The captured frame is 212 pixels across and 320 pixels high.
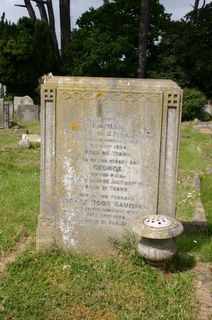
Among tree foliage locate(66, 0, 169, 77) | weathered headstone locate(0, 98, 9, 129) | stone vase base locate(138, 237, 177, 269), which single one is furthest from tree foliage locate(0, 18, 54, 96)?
stone vase base locate(138, 237, 177, 269)

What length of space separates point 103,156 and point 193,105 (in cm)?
1908

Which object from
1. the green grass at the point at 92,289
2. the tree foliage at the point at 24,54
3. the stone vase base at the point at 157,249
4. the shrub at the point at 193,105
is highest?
the tree foliage at the point at 24,54

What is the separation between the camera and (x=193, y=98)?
76.3 feet

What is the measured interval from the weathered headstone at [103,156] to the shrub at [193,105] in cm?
1872

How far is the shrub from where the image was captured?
22850 millimetres

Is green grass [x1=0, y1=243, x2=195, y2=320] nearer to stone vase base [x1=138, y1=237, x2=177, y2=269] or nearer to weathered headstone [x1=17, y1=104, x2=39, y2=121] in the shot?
stone vase base [x1=138, y1=237, x2=177, y2=269]

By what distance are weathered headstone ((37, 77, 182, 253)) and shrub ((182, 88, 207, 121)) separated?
61.4 ft

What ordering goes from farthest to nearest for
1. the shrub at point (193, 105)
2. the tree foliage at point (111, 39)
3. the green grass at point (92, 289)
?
the tree foliage at point (111, 39) < the shrub at point (193, 105) < the green grass at point (92, 289)

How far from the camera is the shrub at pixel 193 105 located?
2285 cm

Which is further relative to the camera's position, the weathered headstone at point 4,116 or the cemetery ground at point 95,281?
the weathered headstone at point 4,116

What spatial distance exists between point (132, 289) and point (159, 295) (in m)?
0.26

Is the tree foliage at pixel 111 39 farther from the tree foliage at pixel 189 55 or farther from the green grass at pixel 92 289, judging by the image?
the green grass at pixel 92 289

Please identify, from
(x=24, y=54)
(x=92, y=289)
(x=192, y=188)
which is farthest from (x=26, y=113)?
(x=92, y=289)

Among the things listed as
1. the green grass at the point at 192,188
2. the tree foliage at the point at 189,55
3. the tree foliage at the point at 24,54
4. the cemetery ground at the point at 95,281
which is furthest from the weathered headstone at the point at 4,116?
the tree foliage at the point at 189,55
